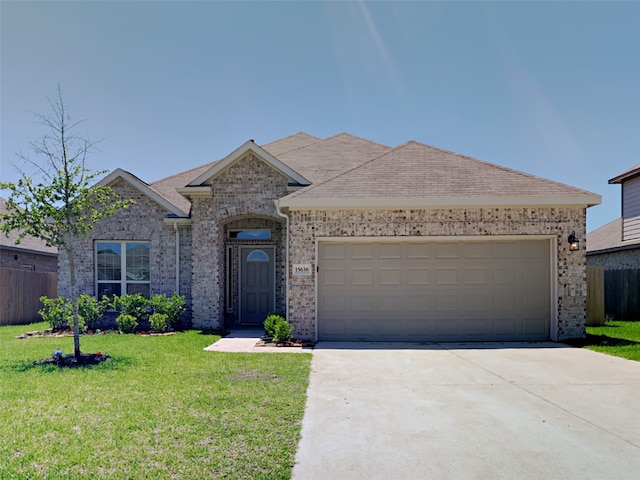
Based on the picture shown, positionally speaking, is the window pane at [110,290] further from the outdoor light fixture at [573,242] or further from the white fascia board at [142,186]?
the outdoor light fixture at [573,242]

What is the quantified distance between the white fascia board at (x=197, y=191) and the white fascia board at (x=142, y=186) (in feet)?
2.48

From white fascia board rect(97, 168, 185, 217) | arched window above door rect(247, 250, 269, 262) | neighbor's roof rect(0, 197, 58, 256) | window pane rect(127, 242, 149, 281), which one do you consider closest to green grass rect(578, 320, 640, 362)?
arched window above door rect(247, 250, 269, 262)

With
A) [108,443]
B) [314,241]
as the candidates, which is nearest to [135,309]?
[314,241]

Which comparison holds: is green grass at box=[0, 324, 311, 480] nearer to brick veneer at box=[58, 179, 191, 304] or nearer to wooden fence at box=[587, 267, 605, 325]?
brick veneer at box=[58, 179, 191, 304]

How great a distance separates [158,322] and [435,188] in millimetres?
7701

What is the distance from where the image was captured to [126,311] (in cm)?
1134

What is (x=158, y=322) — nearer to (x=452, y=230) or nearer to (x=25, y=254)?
(x=452, y=230)

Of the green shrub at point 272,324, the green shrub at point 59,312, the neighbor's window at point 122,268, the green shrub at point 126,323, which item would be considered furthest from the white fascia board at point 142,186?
the green shrub at point 272,324

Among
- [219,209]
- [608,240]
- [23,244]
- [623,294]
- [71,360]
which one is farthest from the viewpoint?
[608,240]

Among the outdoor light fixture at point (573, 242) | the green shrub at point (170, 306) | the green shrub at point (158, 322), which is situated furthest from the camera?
the green shrub at point (170, 306)

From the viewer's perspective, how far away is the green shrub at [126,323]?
10977mm

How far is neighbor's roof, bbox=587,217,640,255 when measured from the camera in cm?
1707

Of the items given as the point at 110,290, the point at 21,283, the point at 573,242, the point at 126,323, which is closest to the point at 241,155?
the point at 126,323

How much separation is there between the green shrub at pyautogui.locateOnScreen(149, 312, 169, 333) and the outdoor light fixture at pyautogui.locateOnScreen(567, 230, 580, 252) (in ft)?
33.0
